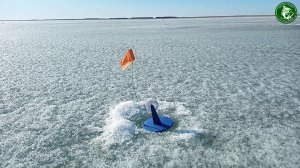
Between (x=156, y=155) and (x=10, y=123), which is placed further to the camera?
(x=10, y=123)

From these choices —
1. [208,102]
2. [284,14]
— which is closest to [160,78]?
[208,102]

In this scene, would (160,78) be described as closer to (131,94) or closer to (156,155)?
(131,94)

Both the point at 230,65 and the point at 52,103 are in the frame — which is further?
the point at 230,65

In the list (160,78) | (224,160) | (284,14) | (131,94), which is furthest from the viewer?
(284,14)

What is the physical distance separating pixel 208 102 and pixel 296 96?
1.49m

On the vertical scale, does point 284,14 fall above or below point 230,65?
above

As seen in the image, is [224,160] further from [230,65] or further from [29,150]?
[230,65]

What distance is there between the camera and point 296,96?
4.83m

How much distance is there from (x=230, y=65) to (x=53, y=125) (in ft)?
16.9

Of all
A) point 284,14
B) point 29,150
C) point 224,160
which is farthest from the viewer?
point 284,14

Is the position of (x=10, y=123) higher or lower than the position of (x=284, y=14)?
lower

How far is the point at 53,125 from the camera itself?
3.87m

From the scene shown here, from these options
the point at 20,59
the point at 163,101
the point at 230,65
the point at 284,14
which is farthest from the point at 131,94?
the point at 284,14

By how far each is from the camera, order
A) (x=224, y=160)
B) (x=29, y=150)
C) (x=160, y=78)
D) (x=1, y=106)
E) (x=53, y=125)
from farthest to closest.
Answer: (x=160, y=78) < (x=1, y=106) < (x=53, y=125) < (x=29, y=150) < (x=224, y=160)
